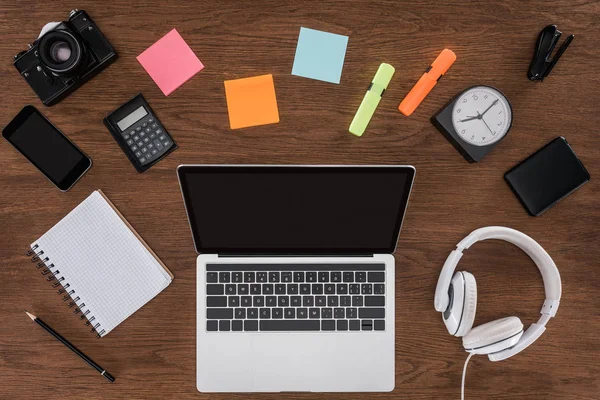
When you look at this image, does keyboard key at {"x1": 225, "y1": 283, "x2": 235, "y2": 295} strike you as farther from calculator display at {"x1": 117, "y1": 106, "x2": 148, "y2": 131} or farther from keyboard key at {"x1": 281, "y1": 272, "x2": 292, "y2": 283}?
calculator display at {"x1": 117, "y1": 106, "x2": 148, "y2": 131}

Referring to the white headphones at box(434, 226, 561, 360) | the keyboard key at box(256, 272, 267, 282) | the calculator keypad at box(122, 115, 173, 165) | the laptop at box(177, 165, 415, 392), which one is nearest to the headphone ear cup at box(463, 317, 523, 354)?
the white headphones at box(434, 226, 561, 360)

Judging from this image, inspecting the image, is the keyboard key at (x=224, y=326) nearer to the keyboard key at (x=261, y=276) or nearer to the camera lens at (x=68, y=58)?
the keyboard key at (x=261, y=276)

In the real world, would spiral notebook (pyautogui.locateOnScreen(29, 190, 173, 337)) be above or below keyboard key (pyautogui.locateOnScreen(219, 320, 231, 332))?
above

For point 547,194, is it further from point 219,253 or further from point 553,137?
point 219,253

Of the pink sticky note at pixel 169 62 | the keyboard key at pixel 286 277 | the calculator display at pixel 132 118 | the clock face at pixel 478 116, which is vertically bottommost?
the keyboard key at pixel 286 277

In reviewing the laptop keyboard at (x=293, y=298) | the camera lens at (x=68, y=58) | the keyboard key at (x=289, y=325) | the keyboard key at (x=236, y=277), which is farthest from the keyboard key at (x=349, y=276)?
the camera lens at (x=68, y=58)

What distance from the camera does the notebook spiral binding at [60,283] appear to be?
984mm

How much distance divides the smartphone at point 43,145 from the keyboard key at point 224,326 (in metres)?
0.41

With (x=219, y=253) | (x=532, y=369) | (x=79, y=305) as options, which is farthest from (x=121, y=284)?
(x=532, y=369)

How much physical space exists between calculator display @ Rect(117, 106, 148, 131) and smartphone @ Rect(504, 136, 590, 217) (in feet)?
2.39

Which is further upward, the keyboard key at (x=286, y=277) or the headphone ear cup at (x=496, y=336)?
the keyboard key at (x=286, y=277)

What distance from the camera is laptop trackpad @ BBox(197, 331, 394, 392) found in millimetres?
986

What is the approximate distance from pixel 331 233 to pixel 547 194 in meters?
0.43

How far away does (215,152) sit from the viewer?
1.00 m
